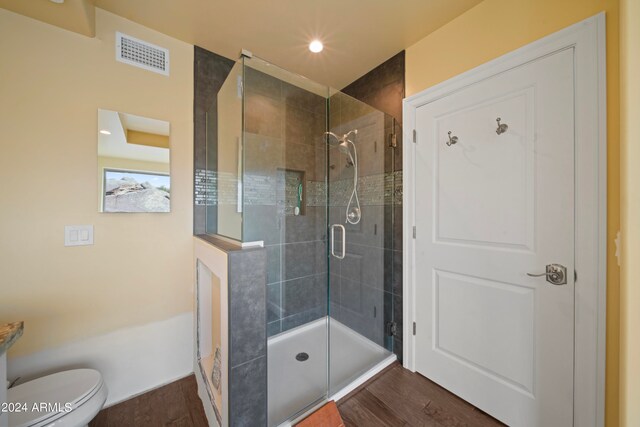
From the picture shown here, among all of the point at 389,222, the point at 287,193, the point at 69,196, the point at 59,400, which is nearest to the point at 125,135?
Result: the point at 69,196

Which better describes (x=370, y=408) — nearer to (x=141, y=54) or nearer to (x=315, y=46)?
(x=315, y=46)

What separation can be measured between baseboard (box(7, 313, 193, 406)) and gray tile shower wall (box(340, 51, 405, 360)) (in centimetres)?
120

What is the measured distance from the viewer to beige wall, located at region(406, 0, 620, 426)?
1072 millimetres

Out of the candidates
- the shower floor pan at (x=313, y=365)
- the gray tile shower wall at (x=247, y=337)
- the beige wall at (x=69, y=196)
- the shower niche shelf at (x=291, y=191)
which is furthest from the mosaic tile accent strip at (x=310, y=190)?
the shower floor pan at (x=313, y=365)

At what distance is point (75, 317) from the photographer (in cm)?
148

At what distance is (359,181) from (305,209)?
56cm

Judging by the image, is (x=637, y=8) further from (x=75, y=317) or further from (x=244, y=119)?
(x=75, y=317)

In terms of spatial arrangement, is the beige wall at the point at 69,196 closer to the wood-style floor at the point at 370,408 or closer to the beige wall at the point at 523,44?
the wood-style floor at the point at 370,408

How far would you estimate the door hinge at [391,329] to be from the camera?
1991 mm

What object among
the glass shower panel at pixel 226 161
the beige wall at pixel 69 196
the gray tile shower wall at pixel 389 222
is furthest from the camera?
the gray tile shower wall at pixel 389 222

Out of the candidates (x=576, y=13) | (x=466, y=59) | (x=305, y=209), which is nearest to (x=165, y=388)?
(x=305, y=209)

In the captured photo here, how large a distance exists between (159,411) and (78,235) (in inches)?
47.4

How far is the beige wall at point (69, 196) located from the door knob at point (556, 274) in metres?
2.34

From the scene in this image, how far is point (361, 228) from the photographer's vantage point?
206 centimetres
